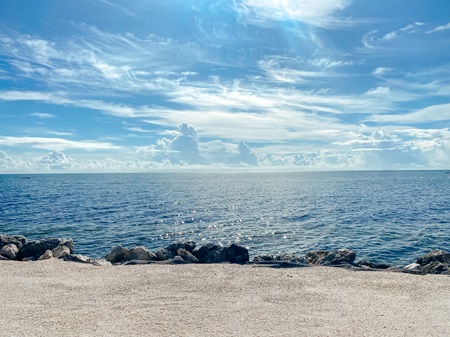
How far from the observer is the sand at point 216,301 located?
1247cm

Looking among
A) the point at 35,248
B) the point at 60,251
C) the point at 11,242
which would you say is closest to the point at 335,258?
the point at 60,251

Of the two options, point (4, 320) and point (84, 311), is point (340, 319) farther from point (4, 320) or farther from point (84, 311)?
point (4, 320)

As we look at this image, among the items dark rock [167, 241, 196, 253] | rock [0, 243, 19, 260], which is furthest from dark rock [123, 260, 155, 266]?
rock [0, 243, 19, 260]

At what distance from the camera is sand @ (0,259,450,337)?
1247 cm

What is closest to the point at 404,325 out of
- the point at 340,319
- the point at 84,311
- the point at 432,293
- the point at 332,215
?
the point at 340,319

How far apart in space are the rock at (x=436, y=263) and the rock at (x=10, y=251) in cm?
2680

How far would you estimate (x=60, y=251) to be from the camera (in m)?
24.3

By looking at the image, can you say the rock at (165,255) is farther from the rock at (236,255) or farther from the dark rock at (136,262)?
the rock at (236,255)

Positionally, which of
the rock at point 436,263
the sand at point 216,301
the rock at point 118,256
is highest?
the rock at point 436,263

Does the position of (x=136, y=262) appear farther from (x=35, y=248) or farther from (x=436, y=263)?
(x=436, y=263)

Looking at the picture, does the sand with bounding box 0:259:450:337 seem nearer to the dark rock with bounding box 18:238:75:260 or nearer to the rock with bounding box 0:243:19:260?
the rock with bounding box 0:243:19:260

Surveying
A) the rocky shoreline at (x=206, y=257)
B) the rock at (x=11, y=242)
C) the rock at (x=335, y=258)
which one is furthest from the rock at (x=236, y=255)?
the rock at (x=11, y=242)

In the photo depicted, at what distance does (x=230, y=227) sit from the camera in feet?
147

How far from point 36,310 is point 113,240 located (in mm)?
21809
